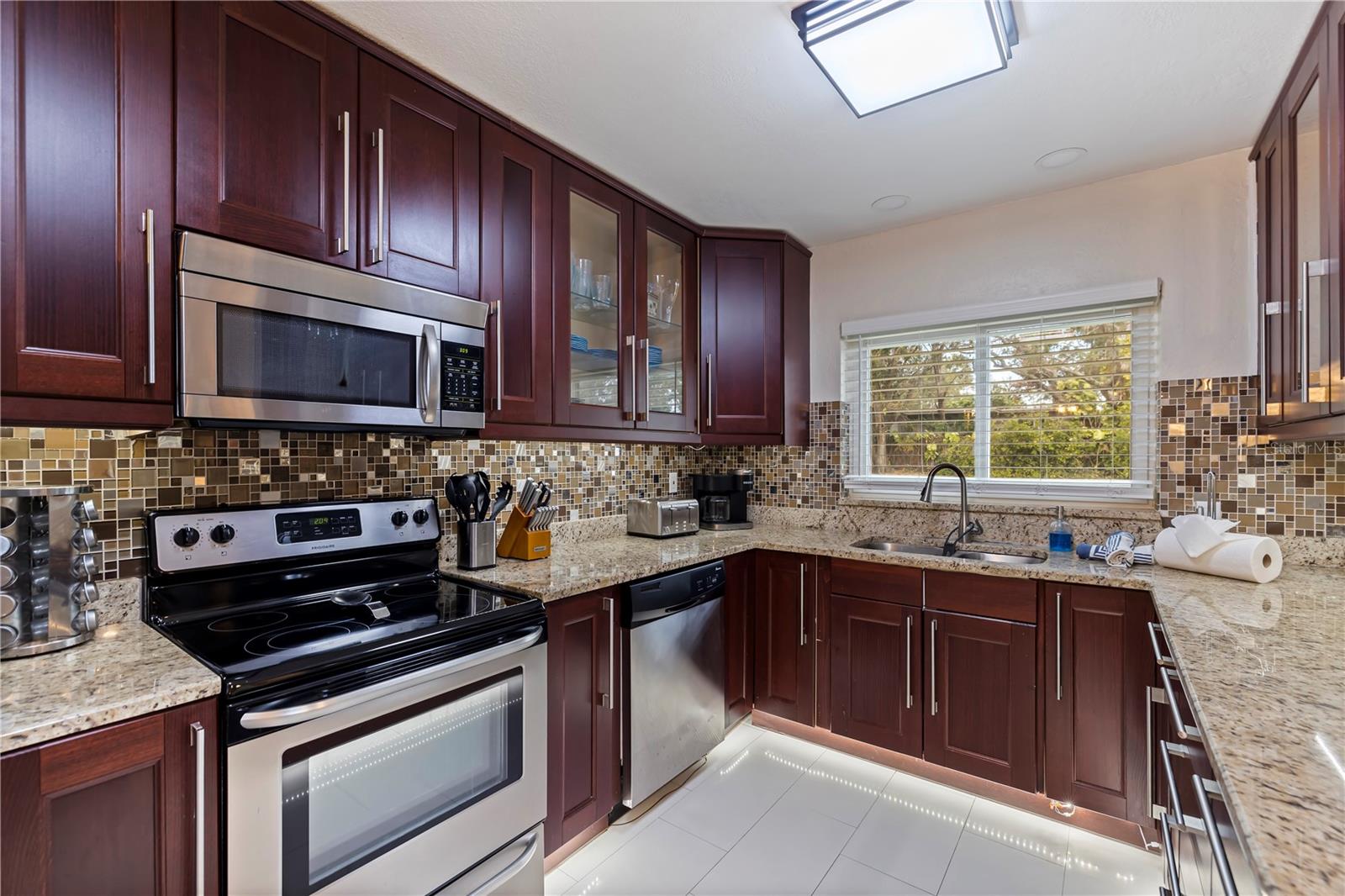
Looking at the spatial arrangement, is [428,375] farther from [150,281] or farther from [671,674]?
[671,674]

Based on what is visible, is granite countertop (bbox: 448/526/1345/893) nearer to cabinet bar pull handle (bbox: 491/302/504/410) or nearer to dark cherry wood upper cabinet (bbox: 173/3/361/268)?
cabinet bar pull handle (bbox: 491/302/504/410)

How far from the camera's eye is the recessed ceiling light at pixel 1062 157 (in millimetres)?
2158

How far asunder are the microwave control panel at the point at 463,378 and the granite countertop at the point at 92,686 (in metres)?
0.86

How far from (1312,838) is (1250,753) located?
202 mm

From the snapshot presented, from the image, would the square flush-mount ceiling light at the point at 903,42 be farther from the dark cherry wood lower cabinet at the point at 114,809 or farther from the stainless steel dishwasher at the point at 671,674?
the dark cherry wood lower cabinet at the point at 114,809

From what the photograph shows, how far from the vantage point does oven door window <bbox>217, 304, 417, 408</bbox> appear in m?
1.33

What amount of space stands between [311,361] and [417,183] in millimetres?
632

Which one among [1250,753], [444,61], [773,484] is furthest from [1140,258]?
[444,61]

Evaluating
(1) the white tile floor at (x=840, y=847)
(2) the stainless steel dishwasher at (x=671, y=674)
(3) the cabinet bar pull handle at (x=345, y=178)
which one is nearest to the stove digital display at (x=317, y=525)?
(3) the cabinet bar pull handle at (x=345, y=178)

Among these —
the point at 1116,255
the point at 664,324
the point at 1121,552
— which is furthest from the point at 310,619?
the point at 1116,255

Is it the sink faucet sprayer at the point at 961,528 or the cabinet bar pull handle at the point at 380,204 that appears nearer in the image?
the cabinet bar pull handle at the point at 380,204

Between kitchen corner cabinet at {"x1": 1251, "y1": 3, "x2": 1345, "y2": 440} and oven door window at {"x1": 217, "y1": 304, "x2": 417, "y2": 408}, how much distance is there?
233 centimetres

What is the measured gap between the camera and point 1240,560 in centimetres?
178

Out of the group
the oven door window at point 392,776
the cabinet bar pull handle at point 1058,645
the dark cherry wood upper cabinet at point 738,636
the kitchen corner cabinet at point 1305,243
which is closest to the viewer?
the oven door window at point 392,776
